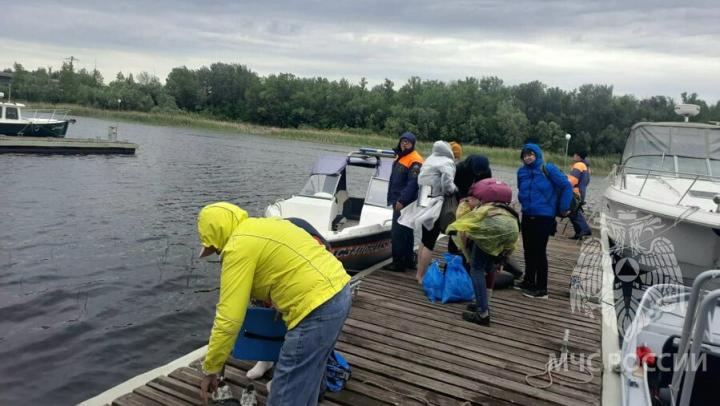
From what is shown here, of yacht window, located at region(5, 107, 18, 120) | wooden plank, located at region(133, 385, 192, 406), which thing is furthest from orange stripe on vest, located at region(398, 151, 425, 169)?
yacht window, located at region(5, 107, 18, 120)

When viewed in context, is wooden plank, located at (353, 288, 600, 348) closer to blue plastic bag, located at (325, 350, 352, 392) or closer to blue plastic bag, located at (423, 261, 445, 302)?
blue plastic bag, located at (423, 261, 445, 302)

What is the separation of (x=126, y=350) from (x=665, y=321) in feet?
20.6

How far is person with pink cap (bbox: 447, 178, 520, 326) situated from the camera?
17.5 feet

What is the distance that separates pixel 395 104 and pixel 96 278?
278 ft

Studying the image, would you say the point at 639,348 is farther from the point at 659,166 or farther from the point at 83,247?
the point at 83,247

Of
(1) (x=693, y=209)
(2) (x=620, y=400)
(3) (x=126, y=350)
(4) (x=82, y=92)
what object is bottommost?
(3) (x=126, y=350)

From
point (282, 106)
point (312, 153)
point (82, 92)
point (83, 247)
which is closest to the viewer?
point (83, 247)

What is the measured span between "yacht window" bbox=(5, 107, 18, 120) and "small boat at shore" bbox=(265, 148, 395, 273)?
86.1ft

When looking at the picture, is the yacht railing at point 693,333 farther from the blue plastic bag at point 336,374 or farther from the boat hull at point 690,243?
the boat hull at point 690,243

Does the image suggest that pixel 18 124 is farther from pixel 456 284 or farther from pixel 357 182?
pixel 456 284

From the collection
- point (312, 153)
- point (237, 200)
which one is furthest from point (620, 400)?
point (312, 153)

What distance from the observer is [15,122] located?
28.5 m

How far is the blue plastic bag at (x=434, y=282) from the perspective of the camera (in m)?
6.55

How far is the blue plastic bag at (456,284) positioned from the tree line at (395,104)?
64.3 meters
